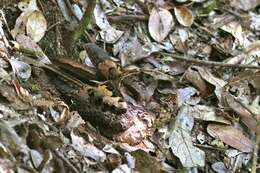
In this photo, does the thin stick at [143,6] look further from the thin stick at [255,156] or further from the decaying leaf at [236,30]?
the thin stick at [255,156]

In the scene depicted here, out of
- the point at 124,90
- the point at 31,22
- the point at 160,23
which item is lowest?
the point at 124,90

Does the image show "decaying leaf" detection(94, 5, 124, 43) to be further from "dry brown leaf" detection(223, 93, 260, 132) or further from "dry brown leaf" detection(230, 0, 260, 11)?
"dry brown leaf" detection(230, 0, 260, 11)

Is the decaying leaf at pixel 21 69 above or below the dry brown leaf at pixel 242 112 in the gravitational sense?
above

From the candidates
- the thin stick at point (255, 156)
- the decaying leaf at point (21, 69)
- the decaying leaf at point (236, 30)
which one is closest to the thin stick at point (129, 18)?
the decaying leaf at point (236, 30)

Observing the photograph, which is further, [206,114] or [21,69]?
[206,114]

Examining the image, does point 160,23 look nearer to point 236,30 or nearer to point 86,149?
point 236,30

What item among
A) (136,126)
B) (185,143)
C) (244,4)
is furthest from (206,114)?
(244,4)

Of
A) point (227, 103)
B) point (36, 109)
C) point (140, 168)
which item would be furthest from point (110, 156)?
point (227, 103)

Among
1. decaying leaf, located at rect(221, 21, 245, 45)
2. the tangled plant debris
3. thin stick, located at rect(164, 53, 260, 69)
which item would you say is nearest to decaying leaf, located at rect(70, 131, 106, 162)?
the tangled plant debris
